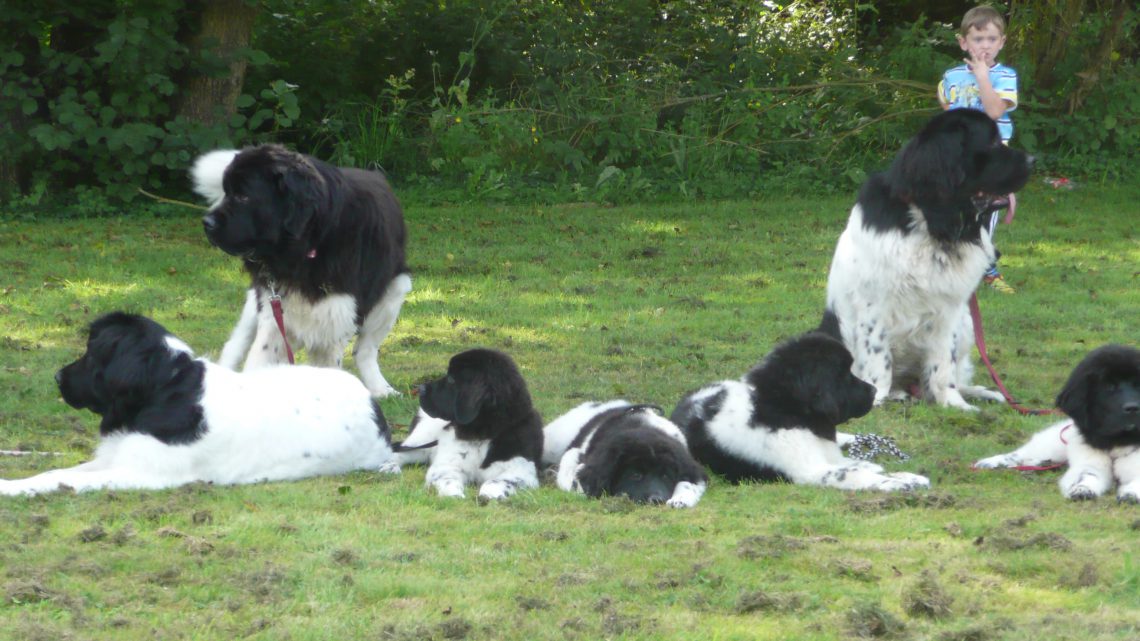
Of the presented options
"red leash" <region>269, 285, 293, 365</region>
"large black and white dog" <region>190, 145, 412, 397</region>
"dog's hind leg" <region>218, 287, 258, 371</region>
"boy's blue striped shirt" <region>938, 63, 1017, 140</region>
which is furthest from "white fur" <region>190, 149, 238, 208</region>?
"boy's blue striped shirt" <region>938, 63, 1017, 140</region>

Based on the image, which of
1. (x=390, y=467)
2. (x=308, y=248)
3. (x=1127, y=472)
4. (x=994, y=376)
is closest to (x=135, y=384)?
(x=390, y=467)

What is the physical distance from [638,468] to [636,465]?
1cm

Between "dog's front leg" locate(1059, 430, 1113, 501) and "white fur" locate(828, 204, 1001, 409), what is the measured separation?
1797 mm

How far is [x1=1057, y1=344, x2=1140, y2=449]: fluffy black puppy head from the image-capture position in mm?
5438

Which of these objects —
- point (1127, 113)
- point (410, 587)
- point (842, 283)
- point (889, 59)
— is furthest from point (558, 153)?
point (410, 587)

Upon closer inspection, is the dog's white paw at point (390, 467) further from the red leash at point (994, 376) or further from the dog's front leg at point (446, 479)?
the red leash at point (994, 376)

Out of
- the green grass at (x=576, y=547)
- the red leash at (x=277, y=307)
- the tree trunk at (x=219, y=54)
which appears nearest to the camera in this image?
the green grass at (x=576, y=547)

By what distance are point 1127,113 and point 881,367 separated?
954 centimetres

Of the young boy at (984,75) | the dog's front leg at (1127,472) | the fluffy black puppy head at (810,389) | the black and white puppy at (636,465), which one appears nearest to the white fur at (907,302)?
the young boy at (984,75)

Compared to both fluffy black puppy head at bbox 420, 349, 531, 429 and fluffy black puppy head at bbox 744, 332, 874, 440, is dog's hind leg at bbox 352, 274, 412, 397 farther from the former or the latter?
fluffy black puppy head at bbox 744, 332, 874, 440

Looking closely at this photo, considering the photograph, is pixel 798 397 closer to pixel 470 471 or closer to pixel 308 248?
pixel 470 471

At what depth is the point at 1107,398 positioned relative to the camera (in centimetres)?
549

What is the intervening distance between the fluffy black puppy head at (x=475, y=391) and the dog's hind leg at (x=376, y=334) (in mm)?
1974

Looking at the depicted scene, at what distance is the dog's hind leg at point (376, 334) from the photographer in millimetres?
7699
